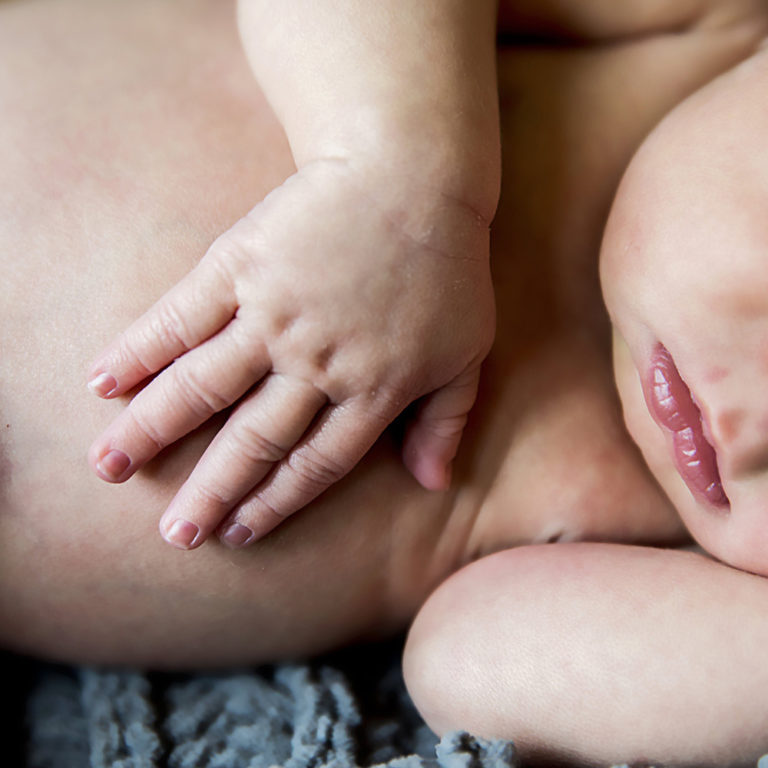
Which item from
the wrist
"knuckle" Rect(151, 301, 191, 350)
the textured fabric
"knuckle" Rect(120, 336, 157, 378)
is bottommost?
the textured fabric

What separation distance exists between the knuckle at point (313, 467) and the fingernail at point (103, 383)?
144 millimetres

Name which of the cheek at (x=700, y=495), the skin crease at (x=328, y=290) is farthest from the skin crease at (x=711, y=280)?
the skin crease at (x=328, y=290)

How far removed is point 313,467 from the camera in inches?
28.8

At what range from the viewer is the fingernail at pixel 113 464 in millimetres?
703

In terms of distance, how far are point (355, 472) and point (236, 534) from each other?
114 mm

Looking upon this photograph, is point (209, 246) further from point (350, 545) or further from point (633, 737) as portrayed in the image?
point (633, 737)

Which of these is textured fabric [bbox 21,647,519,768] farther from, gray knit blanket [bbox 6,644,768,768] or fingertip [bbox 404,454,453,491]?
fingertip [bbox 404,454,453,491]

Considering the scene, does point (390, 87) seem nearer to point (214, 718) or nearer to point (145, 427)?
point (145, 427)

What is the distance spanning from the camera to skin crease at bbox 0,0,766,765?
28.8 inches

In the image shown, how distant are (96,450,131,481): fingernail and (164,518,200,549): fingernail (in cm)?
6

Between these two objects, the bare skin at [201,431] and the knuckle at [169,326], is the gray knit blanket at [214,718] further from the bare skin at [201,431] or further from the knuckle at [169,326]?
the knuckle at [169,326]

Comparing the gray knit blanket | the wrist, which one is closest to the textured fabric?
the gray knit blanket

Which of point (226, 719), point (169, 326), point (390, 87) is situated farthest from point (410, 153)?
point (226, 719)

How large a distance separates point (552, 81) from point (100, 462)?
55cm
